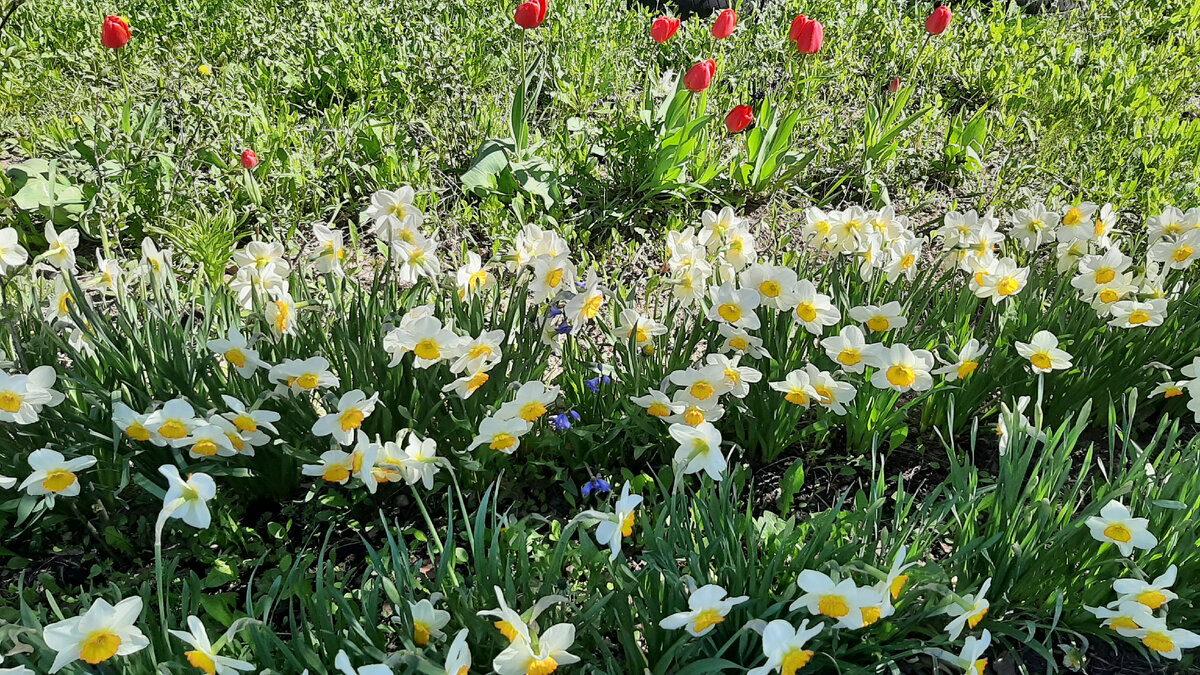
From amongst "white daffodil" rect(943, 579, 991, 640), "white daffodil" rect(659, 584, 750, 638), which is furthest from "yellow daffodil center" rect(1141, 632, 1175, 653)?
"white daffodil" rect(659, 584, 750, 638)

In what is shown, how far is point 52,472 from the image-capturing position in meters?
1.42

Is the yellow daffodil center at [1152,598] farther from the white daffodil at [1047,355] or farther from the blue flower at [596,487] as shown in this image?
the blue flower at [596,487]

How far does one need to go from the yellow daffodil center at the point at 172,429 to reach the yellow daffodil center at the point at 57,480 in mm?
156

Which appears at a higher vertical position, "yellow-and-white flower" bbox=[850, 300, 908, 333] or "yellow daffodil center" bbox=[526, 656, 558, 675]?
"yellow-and-white flower" bbox=[850, 300, 908, 333]

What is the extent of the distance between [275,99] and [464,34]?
99 cm

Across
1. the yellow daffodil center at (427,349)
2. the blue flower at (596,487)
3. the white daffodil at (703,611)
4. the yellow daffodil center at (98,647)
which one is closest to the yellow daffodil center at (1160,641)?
the white daffodil at (703,611)

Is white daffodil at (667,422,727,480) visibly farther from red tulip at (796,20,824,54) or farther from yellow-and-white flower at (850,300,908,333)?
red tulip at (796,20,824,54)

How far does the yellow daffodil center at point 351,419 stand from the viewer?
1.51m

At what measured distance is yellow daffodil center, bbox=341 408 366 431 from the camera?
1506mm

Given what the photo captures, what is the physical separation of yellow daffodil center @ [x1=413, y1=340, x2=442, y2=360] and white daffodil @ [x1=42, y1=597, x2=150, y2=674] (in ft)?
1.96

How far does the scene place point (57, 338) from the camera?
1.64 meters

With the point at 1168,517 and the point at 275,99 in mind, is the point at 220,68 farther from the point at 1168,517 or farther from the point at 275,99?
the point at 1168,517

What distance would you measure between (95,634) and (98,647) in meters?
0.02

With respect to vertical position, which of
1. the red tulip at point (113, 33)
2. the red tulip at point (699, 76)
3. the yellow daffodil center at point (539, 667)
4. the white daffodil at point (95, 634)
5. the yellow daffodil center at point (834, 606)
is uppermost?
the red tulip at point (113, 33)
